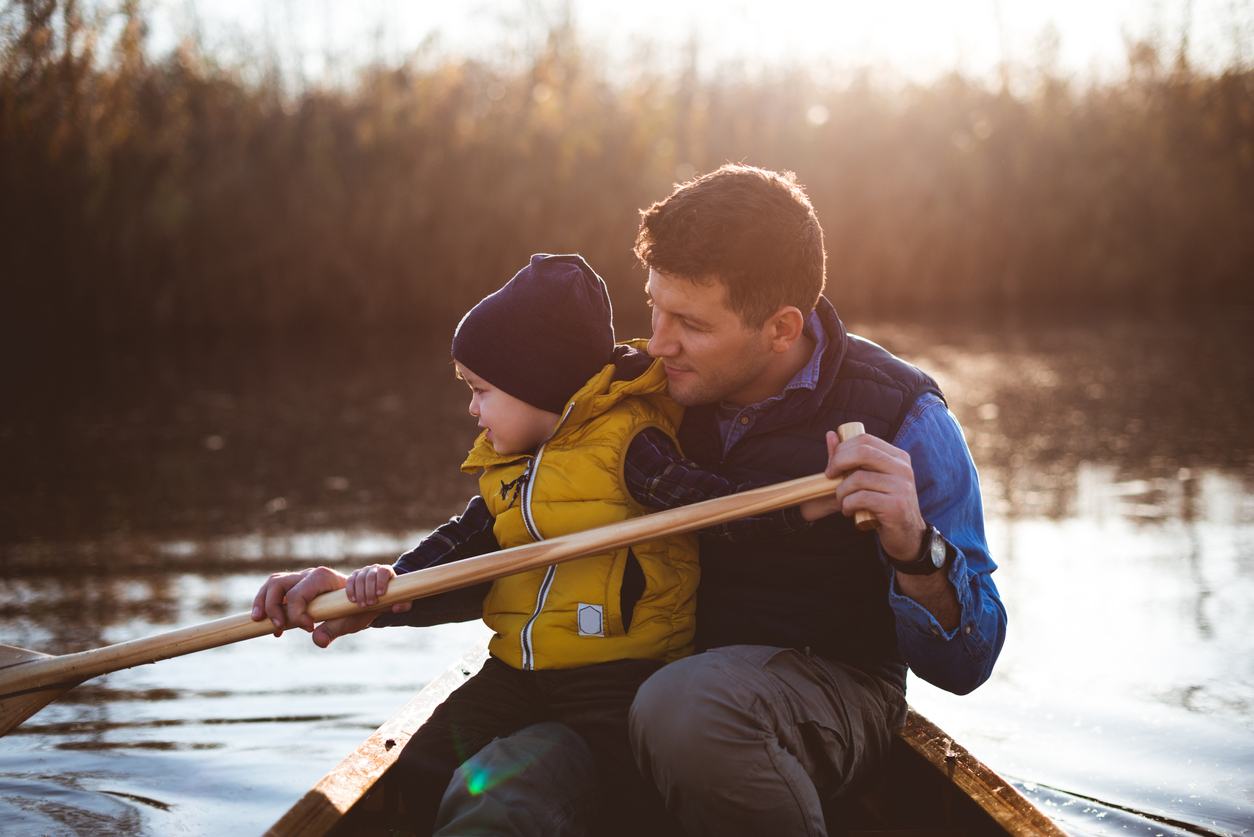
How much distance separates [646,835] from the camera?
2.17 m

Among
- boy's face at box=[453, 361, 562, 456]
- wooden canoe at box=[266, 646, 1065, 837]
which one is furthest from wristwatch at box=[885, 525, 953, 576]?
boy's face at box=[453, 361, 562, 456]

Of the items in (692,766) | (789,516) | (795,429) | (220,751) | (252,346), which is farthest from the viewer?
(252,346)

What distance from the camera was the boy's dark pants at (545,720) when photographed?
7.02 feet

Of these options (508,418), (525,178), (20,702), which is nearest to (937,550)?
(508,418)

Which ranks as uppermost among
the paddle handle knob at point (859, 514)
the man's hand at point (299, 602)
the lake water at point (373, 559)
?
the paddle handle knob at point (859, 514)

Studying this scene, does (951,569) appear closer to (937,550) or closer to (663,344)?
(937,550)

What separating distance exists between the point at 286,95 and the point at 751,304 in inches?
426

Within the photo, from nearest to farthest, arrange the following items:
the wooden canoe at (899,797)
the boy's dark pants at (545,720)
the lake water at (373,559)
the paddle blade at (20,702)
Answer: the wooden canoe at (899,797)
the boy's dark pants at (545,720)
the paddle blade at (20,702)
the lake water at (373,559)

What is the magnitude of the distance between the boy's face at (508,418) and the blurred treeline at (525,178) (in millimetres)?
8951

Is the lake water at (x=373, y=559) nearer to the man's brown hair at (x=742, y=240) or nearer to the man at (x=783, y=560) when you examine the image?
the man at (x=783, y=560)

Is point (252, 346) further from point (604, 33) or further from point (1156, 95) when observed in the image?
point (1156, 95)

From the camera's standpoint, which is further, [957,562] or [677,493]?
[677,493]

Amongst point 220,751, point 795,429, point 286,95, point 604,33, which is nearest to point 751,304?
point 795,429

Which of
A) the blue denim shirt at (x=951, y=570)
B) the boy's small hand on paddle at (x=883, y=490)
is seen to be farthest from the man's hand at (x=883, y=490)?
the blue denim shirt at (x=951, y=570)
